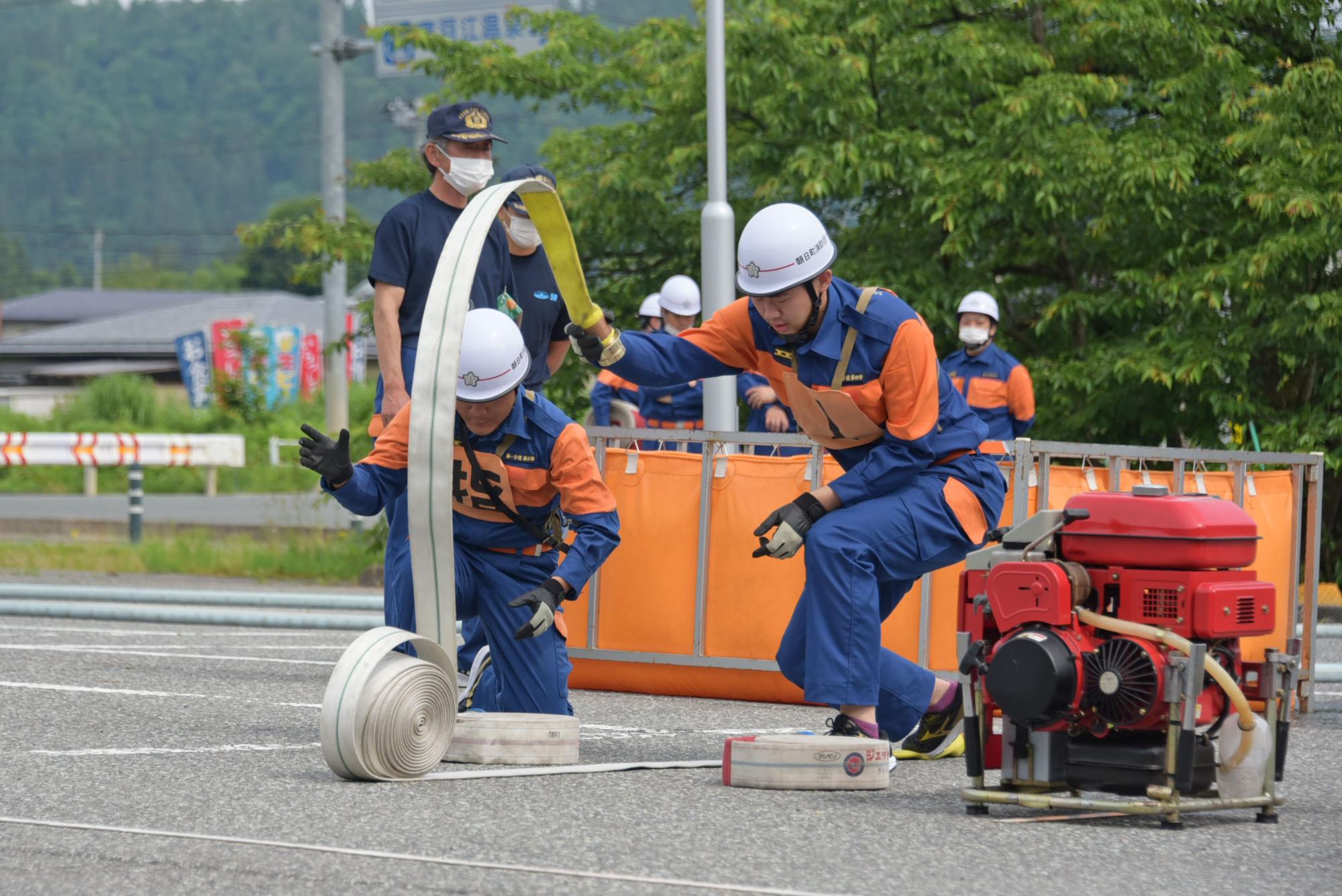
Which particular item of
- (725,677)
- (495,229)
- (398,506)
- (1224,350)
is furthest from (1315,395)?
(398,506)

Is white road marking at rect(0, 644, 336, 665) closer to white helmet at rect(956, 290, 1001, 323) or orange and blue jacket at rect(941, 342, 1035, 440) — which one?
orange and blue jacket at rect(941, 342, 1035, 440)

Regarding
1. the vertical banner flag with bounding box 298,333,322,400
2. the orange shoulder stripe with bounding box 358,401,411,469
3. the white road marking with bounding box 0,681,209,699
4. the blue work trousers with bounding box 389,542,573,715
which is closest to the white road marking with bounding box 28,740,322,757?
the blue work trousers with bounding box 389,542,573,715

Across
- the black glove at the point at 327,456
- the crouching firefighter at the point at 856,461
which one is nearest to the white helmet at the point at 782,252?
the crouching firefighter at the point at 856,461

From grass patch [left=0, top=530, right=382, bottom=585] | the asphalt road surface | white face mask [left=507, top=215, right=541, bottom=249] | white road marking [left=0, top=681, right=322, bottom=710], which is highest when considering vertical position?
white face mask [left=507, top=215, right=541, bottom=249]

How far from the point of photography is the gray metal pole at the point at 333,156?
78.0 feet

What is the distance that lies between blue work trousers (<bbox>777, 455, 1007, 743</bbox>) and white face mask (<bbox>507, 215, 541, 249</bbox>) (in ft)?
8.42

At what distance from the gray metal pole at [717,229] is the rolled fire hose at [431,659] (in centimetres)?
652

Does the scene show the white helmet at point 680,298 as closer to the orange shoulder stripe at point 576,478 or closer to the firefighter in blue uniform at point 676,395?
the firefighter in blue uniform at point 676,395

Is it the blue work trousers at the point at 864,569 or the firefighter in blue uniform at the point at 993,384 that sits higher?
the firefighter in blue uniform at the point at 993,384

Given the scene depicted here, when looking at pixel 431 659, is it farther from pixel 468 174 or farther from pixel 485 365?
pixel 468 174

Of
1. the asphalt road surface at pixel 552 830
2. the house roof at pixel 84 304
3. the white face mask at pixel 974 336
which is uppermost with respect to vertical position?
the house roof at pixel 84 304

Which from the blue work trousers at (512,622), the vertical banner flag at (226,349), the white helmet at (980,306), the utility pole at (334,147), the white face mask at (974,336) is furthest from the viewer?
the vertical banner flag at (226,349)

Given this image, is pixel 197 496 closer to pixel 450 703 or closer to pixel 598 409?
pixel 598 409

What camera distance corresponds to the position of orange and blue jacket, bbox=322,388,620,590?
21.1 ft
